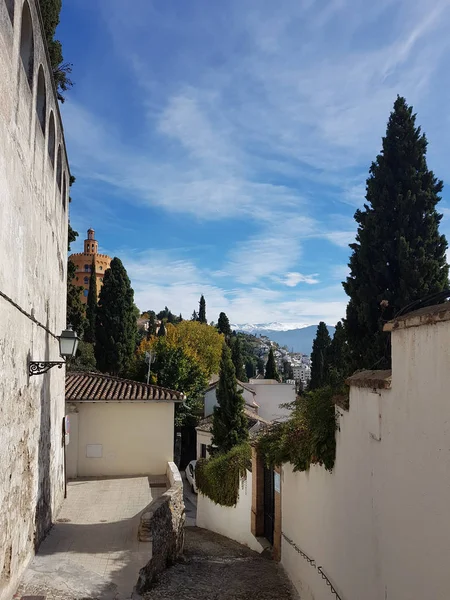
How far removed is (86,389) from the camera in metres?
15.2

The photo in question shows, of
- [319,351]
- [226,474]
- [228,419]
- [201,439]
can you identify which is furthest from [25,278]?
[319,351]

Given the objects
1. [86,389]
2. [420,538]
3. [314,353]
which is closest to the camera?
[420,538]

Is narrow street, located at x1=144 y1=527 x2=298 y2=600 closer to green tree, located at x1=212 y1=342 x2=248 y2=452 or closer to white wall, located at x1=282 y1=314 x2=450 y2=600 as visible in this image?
white wall, located at x1=282 y1=314 x2=450 y2=600

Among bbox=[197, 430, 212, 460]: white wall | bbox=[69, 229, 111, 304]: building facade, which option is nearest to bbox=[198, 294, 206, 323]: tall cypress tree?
bbox=[69, 229, 111, 304]: building facade

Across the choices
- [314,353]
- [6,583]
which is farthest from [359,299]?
[314,353]

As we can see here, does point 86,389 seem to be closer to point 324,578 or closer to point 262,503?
point 262,503

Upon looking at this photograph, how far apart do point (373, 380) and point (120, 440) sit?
1118 centimetres

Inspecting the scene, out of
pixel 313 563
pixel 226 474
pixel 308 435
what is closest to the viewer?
pixel 313 563

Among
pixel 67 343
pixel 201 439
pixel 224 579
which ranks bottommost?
pixel 201 439

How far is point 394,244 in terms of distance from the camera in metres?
11.0

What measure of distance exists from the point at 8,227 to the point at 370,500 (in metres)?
4.65

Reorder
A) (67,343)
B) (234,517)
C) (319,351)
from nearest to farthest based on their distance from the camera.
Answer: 1. (67,343)
2. (234,517)
3. (319,351)

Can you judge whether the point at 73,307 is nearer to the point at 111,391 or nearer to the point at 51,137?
the point at 111,391

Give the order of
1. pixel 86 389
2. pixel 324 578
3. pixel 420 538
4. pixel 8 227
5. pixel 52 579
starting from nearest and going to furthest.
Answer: pixel 420 538 → pixel 8 227 → pixel 324 578 → pixel 52 579 → pixel 86 389
